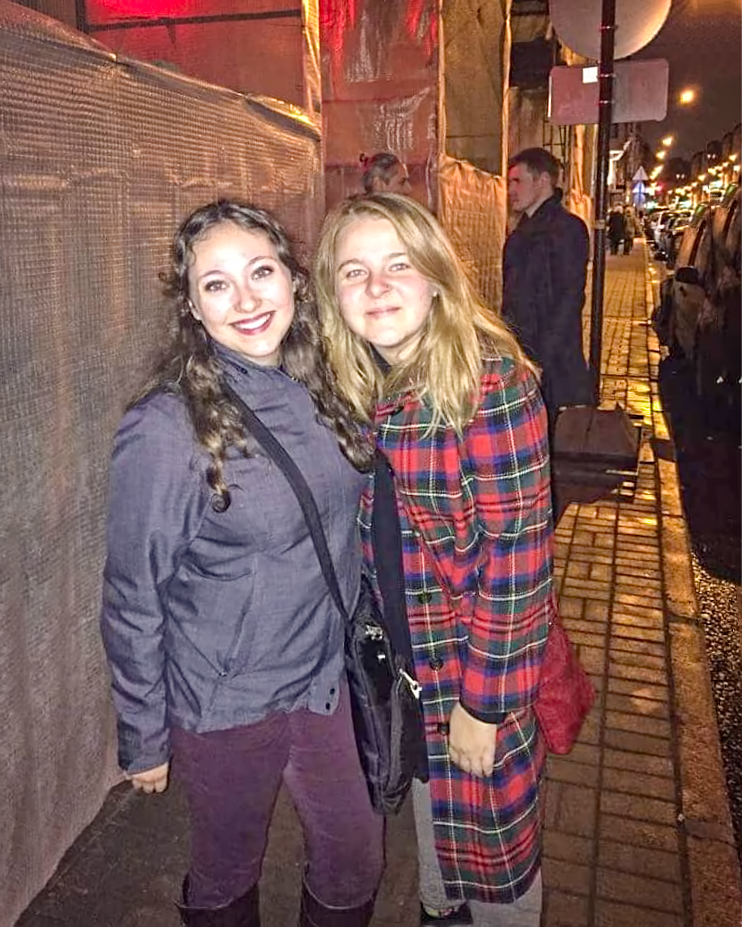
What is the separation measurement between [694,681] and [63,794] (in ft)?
8.99

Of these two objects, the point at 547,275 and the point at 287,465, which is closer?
the point at 287,465

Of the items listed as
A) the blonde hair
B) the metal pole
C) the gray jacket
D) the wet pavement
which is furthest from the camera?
the metal pole

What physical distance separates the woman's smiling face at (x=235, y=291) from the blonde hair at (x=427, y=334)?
0.79 feet

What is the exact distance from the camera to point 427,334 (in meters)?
1.96

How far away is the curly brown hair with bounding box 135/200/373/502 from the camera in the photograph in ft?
5.79

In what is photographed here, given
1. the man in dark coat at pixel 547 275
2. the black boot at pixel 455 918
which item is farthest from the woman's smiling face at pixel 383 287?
the man in dark coat at pixel 547 275

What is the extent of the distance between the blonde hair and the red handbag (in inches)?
25.9

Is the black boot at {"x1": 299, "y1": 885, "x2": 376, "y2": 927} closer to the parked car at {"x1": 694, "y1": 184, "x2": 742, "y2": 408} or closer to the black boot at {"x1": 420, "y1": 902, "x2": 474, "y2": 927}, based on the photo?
the black boot at {"x1": 420, "y1": 902, "x2": 474, "y2": 927}

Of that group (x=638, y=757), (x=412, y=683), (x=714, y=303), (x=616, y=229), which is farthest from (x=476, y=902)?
(x=616, y=229)

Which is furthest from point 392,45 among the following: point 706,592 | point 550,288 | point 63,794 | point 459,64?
point 63,794

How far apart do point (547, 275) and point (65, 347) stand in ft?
13.2

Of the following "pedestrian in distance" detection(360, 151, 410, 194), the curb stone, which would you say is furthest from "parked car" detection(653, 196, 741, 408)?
"pedestrian in distance" detection(360, 151, 410, 194)

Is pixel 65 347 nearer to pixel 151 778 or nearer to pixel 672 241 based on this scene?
pixel 151 778

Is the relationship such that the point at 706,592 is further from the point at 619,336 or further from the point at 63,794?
the point at 619,336
